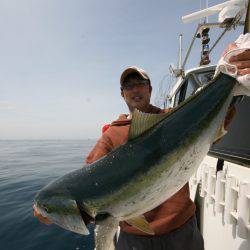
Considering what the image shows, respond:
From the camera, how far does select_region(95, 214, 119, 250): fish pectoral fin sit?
2.33 meters

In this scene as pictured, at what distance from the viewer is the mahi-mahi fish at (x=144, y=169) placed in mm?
2236

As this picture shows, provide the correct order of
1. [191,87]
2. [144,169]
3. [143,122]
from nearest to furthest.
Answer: [144,169] < [143,122] < [191,87]

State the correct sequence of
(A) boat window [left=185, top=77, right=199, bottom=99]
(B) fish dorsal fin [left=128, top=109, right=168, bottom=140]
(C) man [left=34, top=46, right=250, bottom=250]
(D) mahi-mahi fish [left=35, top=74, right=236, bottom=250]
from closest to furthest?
(D) mahi-mahi fish [left=35, top=74, right=236, bottom=250] → (B) fish dorsal fin [left=128, top=109, right=168, bottom=140] → (C) man [left=34, top=46, right=250, bottom=250] → (A) boat window [left=185, top=77, right=199, bottom=99]

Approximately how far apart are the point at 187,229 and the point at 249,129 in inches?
58.5

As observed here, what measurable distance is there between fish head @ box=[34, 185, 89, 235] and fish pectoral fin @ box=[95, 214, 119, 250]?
150mm

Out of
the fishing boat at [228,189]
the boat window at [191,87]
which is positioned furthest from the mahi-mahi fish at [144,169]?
the boat window at [191,87]

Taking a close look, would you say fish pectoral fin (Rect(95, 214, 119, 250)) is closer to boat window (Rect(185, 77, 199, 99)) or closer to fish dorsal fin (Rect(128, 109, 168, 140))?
fish dorsal fin (Rect(128, 109, 168, 140))

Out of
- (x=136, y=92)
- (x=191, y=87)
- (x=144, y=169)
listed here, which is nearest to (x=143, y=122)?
(x=144, y=169)

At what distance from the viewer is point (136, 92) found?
3.60 meters

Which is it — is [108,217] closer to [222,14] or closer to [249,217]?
[249,217]

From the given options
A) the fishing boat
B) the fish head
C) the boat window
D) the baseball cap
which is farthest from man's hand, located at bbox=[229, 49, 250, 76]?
the boat window

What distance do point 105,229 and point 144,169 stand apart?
62cm

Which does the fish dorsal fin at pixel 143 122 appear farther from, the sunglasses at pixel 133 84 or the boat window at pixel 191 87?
the boat window at pixel 191 87

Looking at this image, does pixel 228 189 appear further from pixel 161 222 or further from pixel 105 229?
pixel 105 229
